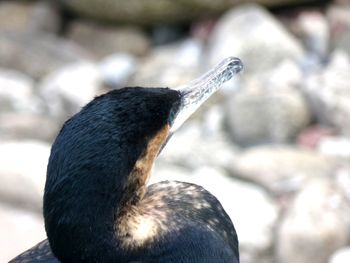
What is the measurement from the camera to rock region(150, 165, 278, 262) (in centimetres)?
661

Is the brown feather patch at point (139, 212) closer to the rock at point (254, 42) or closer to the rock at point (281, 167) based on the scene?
the rock at point (281, 167)

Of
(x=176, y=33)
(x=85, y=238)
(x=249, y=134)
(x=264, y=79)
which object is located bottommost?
(x=85, y=238)

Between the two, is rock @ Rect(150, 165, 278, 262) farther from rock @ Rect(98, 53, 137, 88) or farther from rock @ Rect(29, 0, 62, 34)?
rock @ Rect(29, 0, 62, 34)

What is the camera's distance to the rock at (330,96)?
827 centimetres

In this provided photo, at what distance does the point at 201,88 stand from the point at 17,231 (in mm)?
3424

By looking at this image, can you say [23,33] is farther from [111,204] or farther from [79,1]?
[111,204]

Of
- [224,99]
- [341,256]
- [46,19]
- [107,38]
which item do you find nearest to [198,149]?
[224,99]

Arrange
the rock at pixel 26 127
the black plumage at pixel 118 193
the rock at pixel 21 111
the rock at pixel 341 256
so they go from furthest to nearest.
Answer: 1. the rock at pixel 21 111
2. the rock at pixel 26 127
3. the rock at pixel 341 256
4. the black plumage at pixel 118 193

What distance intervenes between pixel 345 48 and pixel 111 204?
7.24 meters

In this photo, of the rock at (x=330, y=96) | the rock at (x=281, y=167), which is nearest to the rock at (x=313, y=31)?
the rock at (x=330, y=96)

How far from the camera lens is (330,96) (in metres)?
8.32

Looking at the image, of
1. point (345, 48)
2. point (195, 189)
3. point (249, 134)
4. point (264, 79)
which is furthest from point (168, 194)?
point (345, 48)

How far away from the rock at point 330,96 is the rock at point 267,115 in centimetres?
12

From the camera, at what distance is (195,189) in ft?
10.0
